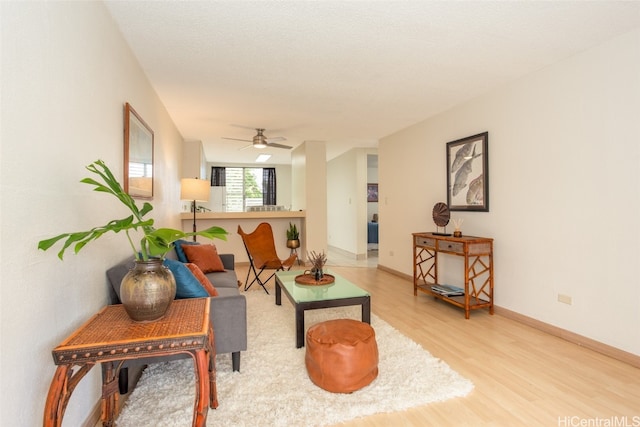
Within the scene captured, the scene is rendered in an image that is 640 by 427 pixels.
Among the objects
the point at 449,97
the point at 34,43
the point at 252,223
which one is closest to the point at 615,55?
the point at 449,97

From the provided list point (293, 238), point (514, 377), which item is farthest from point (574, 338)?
point (293, 238)

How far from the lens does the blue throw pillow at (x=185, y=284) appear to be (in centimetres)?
199

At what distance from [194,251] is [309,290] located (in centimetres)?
135

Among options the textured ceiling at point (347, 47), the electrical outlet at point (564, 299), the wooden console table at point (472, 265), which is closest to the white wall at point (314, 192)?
the textured ceiling at point (347, 47)

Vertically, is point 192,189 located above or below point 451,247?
above

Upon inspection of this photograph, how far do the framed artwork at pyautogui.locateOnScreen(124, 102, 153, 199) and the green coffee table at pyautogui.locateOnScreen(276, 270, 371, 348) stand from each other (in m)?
1.54

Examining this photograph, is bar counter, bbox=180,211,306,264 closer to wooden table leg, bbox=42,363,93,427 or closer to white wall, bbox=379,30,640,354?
white wall, bbox=379,30,640,354

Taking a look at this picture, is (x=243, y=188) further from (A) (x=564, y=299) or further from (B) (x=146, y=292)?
(B) (x=146, y=292)

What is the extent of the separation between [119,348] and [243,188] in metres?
8.35

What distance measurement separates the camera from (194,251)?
3408 mm

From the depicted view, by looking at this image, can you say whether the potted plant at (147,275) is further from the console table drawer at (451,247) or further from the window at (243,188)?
the window at (243,188)

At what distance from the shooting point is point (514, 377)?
2141mm

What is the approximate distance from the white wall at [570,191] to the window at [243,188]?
6.58m

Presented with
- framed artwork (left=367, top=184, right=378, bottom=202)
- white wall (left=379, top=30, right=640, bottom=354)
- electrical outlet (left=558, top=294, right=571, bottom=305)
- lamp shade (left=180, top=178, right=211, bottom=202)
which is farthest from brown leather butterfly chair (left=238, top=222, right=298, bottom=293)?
framed artwork (left=367, top=184, right=378, bottom=202)
